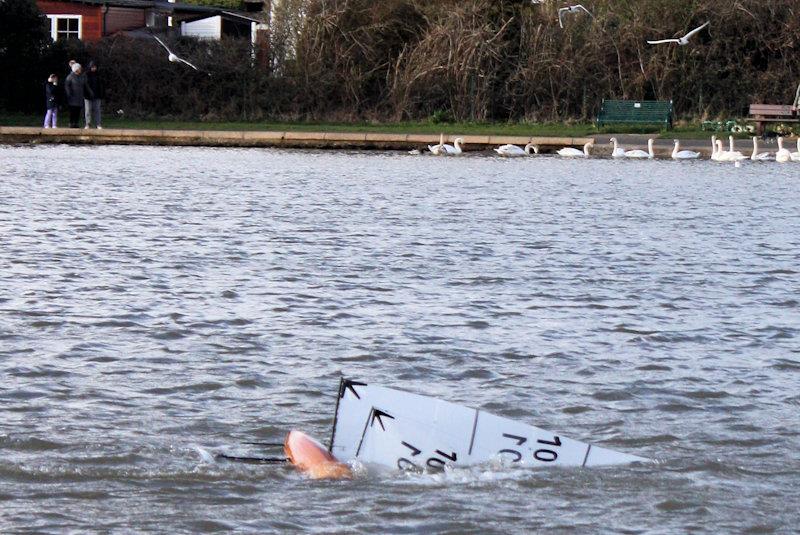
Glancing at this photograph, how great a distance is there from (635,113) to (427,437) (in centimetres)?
2801

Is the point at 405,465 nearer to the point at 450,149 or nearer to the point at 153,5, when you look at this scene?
the point at 450,149

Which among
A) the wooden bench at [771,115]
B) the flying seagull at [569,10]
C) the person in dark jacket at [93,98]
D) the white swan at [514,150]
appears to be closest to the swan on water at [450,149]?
the white swan at [514,150]

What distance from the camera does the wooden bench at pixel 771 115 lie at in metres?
33.1

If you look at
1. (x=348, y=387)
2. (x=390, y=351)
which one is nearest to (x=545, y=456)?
(x=348, y=387)

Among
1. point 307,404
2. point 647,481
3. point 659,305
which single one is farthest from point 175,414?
point 659,305

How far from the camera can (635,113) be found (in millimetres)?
34344

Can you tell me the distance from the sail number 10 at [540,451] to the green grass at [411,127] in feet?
82.8

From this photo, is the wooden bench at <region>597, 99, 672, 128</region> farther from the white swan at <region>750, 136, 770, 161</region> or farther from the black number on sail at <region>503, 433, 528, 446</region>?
the black number on sail at <region>503, 433, 528, 446</region>

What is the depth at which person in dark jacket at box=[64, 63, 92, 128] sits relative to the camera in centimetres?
3231

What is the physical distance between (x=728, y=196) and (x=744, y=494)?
15.8 metres

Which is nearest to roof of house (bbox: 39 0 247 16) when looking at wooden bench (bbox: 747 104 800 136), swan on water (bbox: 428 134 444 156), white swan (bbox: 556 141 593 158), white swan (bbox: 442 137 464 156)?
swan on water (bbox: 428 134 444 156)

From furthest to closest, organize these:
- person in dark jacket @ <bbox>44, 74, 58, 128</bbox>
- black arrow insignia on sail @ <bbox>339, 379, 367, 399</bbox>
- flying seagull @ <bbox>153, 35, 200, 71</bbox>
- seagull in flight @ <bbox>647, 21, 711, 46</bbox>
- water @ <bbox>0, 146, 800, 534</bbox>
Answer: flying seagull @ <bbox>153, 35, 200, 71</bbox> < seagull in flight @ <bbox>647, 21, 711, 46</bbox> < person in dark jacket @ <bbox>44, 74, 58, 128</bbox> < black arrow insignia on sail @ <bbox>339, 379, 367, 399</bbox> < water @ <bbox>0, 146, 800, 534</bbox>

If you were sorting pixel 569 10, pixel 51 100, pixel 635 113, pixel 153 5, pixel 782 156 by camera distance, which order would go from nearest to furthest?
pixel 782 156 < pixel 51 100 < pixel 635 113 < pixel 569 10 < pixel 153 5

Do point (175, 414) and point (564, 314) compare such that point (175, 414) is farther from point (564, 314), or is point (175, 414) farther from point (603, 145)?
point (603, 145)
